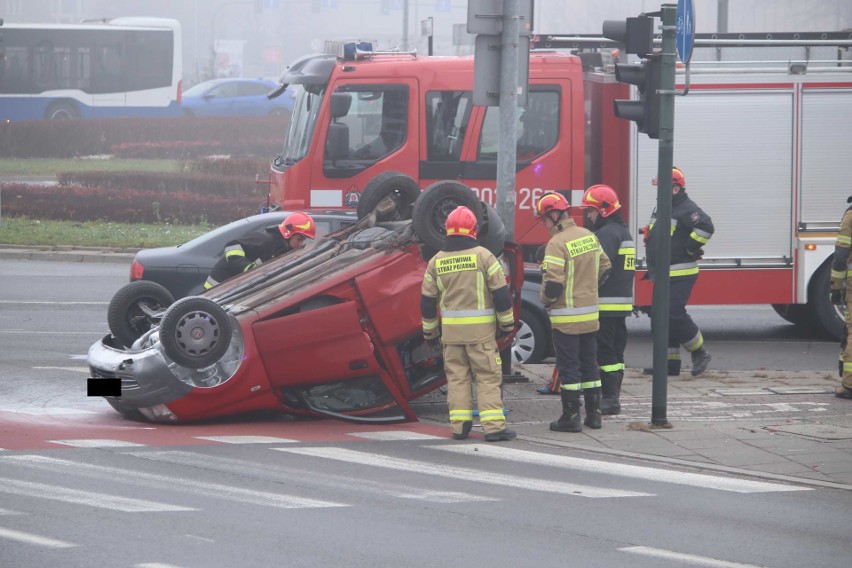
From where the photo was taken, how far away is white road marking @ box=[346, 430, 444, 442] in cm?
912

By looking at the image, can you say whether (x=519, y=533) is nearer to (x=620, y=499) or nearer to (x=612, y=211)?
(x=620, y=499)

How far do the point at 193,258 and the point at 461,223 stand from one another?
4.15 metres

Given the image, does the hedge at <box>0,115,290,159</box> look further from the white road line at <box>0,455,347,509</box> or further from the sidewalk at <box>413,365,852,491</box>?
the white road line at <box>0,455,347,509</box>

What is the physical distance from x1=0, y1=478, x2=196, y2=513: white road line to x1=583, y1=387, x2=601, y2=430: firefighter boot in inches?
136

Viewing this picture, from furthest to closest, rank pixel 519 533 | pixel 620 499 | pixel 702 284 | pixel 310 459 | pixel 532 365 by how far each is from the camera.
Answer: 1. pixel 702 284
2. pixel 532 365
3. pixel 310 459
4. pixel 620 499
5. pixel 519 533

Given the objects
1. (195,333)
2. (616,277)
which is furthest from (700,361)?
(195,333)

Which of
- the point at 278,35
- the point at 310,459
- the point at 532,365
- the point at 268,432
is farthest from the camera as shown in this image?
the point at 278,35

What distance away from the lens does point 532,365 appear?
1223 cm

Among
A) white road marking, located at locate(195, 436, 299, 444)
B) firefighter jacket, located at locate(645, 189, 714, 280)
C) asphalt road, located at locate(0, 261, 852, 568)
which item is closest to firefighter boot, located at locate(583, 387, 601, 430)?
asphalt road, located at locate(0, 261, 852, 568)

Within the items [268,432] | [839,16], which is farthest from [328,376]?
[839,16]

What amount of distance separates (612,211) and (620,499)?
3.13 meters

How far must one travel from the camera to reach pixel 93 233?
862 inches

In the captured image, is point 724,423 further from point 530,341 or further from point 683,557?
point 683,557

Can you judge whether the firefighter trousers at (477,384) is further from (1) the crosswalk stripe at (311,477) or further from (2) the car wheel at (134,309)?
(2) the car wheel at (134,309)
